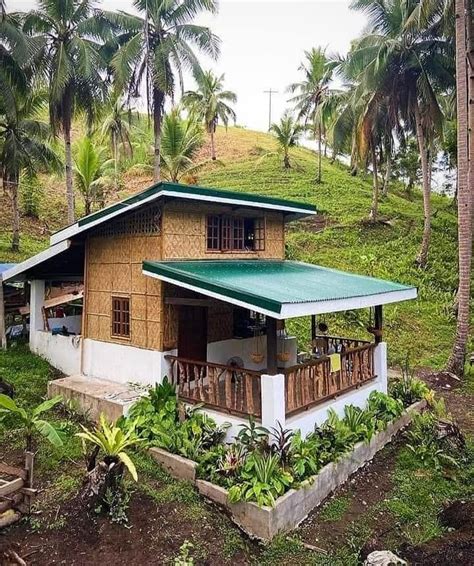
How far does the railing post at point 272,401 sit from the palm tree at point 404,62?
53.6 ft

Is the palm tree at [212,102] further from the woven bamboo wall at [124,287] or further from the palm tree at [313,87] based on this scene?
the woven bamboo wall at [124,287]

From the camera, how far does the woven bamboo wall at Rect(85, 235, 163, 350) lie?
9070 millimetres

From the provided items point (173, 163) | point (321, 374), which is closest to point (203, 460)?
point (321, 374)

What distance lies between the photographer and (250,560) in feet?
18.8

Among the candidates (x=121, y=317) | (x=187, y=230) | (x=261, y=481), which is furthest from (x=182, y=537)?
(x=187, y=230)

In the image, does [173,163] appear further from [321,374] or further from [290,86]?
[290,86]

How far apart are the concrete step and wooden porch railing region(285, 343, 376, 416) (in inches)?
117

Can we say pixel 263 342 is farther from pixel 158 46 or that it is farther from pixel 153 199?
pixel 158 46

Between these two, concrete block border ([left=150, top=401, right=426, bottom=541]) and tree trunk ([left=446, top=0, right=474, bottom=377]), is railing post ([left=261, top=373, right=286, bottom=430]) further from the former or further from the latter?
tree trunk ([left=446, top=0, right=474, bottom=377])

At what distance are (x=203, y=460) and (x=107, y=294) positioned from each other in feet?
14.7

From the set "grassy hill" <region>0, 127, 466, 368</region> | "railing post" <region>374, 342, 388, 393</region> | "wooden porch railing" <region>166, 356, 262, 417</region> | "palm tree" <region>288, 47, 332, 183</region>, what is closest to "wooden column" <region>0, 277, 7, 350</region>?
"wooden porch railing" <region>166, 356, 262, 417</region>

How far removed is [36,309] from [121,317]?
3792 mm

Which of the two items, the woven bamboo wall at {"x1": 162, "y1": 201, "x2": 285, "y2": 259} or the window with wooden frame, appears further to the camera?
the window with wooden frame

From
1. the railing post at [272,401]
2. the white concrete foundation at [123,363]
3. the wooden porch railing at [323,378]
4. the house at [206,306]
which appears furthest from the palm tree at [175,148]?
the railing post at [272,401]
